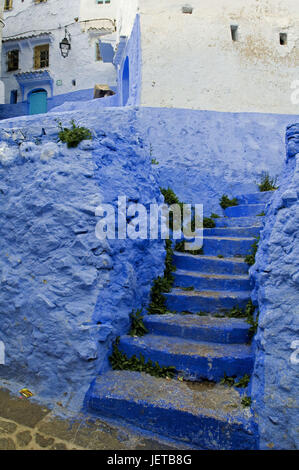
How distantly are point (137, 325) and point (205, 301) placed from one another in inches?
34.2

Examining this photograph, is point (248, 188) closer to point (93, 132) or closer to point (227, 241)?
point (227, 241)

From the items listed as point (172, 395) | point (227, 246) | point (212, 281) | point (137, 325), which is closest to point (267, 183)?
point (227, 246)

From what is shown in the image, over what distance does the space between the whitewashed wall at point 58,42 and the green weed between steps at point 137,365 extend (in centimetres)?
1658

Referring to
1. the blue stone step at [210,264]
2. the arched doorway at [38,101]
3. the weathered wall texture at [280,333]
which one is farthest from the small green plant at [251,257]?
the arched doorway at [38,101]

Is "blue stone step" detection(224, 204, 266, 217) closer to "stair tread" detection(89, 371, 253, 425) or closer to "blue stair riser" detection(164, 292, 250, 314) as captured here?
"blue stair riser" detection(164, 292, 250, 314)

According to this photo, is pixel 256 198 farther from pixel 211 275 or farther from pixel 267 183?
pixel 211 275

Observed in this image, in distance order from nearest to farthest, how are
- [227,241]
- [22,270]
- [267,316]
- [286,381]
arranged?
[286,381]
[267,316]
[22,270]
[227,241]

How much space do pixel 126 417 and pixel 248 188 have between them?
5567 mm

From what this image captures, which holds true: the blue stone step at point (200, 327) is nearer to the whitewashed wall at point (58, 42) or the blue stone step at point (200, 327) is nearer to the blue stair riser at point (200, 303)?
the blue stair riser at point (200, 303)

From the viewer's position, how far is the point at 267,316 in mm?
2939

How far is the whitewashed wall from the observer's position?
1761 centimetres

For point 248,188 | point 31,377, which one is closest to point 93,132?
point 31,377

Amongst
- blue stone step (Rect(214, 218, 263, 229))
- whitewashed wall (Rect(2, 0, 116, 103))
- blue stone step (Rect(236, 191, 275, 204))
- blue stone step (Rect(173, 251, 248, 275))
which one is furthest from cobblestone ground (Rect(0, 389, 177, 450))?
whitewashed wall (Rect(2, 0, 116, 103))

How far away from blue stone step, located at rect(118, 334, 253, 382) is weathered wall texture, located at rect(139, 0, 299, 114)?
18.4 feet
